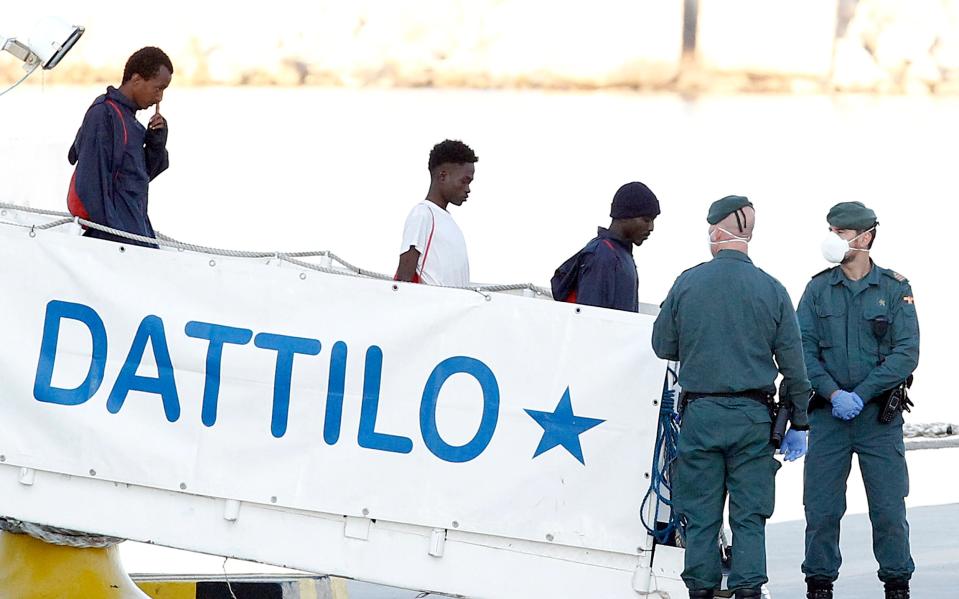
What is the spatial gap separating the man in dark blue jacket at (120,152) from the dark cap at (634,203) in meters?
1.68

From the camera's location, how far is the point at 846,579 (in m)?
6.91

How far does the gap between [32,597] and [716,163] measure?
20.5 m

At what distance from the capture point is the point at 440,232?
5480 mm

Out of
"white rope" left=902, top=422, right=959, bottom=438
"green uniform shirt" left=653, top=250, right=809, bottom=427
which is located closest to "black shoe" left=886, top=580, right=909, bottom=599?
"green uniform shirt" left=653, top=250, right=809, bottom=427

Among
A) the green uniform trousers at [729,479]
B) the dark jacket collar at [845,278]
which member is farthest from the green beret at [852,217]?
the green uniform trousers at [729,479]

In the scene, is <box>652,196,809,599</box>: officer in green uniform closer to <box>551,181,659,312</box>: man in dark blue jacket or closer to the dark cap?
<box>551,181,659,312</box>: man in dark blue jacket

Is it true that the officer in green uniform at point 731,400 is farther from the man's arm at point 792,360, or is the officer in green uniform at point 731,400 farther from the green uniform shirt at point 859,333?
the green uniform shirt at point 859,333

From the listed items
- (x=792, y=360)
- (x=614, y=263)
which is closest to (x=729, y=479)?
(x=792, y=360)

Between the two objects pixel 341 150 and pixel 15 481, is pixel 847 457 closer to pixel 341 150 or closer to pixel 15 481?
pixel 15 481

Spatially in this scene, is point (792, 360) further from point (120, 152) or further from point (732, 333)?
point (120, 152)

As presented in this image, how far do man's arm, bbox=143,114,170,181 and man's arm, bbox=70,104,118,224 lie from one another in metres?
0.23

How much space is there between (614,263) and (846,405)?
1.11 metres

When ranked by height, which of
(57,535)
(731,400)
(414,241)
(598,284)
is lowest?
(57,535)

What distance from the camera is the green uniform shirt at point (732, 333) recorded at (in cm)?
486
